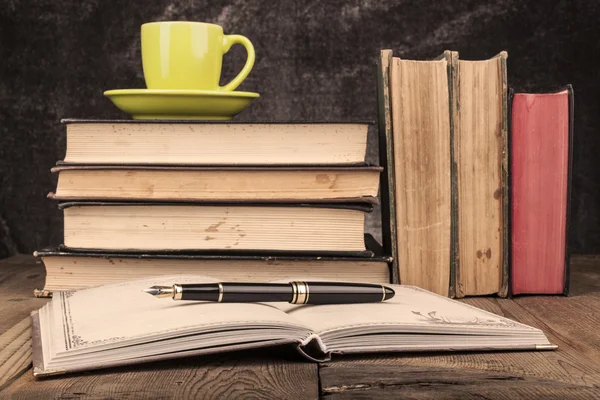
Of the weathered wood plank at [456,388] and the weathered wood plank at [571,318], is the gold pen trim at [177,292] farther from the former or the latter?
the weathered wood plank at [571,318]

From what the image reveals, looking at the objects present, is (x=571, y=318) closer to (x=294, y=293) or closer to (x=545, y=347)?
(x=545, y=347)

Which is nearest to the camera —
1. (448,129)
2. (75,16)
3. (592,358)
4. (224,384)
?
(224,384)

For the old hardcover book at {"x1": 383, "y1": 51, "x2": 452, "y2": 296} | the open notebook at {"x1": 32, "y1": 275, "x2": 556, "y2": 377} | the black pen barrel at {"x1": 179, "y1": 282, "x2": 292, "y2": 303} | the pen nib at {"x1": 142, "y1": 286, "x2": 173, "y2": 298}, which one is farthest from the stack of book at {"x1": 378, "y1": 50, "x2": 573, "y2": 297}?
the pen nib at {"x1": 142, "y1": 286, "x2": 173, "y2": 298}

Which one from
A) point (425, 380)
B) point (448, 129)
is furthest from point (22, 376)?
point (448, 129)

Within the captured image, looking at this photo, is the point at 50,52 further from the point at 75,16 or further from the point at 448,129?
the point at 448,129

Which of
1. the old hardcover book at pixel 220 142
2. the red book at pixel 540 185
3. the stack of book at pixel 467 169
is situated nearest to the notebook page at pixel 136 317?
the old hardcover book at pixel 220 142

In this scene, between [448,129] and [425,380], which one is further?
[448,129]

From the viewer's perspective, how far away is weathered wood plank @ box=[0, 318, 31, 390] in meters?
0.86

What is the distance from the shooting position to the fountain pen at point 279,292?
0.92 metres

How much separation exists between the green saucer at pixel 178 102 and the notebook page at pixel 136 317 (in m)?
0.33

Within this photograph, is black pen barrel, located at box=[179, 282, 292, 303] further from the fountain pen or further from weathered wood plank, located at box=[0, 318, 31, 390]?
weathered wood plank, located at box=[0, 318, 31, 390]

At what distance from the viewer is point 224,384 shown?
821 millimetres

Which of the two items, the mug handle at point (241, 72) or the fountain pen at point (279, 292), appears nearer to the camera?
the fountain pen at point (279, 292)

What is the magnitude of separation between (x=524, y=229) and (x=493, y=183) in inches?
3.2
